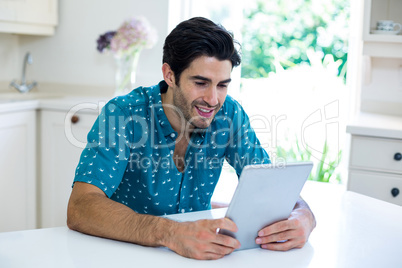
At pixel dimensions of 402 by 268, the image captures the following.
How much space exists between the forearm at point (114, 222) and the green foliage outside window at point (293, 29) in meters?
6.31

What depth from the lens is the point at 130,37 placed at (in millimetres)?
2994

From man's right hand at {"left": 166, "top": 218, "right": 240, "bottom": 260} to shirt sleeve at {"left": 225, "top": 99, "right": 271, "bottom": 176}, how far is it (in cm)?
65

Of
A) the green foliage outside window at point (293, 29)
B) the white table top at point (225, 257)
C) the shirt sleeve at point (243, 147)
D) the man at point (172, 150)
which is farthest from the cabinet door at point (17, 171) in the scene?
the green foliage outside window at point (293, 29)

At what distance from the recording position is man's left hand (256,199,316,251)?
1201 mm

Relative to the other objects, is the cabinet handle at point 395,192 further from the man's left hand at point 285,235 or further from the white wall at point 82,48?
the white wall at point 82,48

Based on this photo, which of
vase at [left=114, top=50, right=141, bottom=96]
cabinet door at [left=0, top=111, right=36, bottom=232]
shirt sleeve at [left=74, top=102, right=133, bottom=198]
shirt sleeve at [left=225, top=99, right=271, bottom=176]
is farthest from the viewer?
vase at [left=114, top=50, right=141, bottom=96]

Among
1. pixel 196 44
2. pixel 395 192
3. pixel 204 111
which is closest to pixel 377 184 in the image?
pixel 395 192

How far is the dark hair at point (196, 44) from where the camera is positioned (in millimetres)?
1531

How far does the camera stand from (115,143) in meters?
1.49

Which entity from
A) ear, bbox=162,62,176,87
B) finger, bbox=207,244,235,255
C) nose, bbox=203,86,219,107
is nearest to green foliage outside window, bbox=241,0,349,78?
ear, bbox=162,62,176,87

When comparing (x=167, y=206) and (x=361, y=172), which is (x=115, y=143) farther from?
(x=361, y=172)

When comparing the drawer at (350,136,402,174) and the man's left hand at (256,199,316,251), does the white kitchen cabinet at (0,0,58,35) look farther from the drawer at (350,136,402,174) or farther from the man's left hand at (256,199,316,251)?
the man's left hand at (256,199,316,251)

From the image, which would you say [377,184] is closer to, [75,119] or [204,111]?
[204,111]

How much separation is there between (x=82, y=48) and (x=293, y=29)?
4.81m
